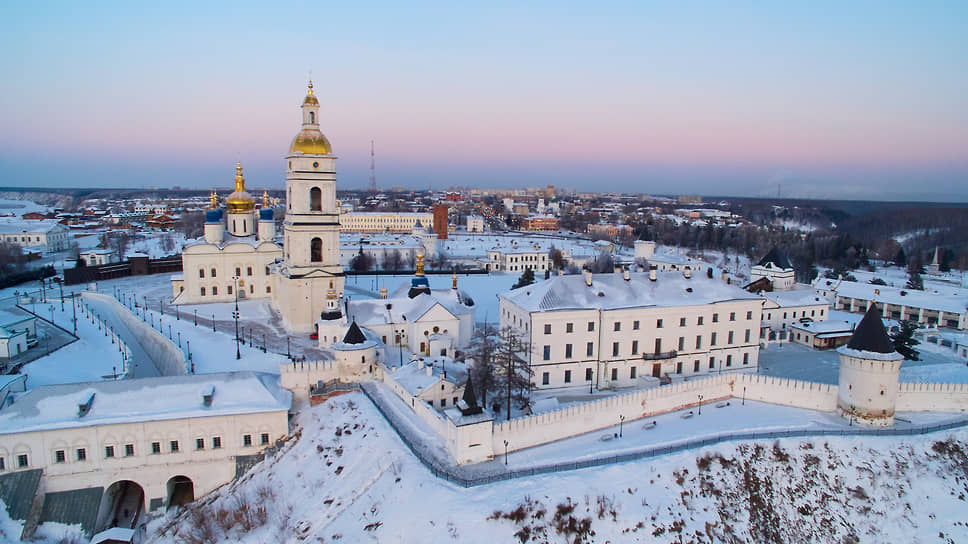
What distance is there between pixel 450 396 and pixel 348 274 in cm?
4537

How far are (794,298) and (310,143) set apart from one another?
3538 centimetres

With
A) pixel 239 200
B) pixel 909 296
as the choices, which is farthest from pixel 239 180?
pixel 909 296

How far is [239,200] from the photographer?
158ft

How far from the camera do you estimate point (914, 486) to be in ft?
74.2

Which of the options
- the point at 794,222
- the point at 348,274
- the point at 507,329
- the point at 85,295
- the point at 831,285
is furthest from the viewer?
the point at 794,222

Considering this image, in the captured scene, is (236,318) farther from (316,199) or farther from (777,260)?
(777,260)

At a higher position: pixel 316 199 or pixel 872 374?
pixel 316 199

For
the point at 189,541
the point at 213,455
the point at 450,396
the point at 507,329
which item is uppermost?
the point at 507,329

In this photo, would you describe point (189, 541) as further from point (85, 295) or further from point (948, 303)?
point (948, 303)

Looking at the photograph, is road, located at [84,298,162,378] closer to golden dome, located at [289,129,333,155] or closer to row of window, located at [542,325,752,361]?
golden dome, located at [289,129,333,155]

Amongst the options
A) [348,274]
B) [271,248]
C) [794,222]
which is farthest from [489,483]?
[794,222]

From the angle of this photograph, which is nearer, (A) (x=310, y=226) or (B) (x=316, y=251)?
(A) (x=310, y=226)

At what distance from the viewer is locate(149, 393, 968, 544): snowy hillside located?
18.7 meters

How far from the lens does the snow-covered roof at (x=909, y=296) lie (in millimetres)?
46562
